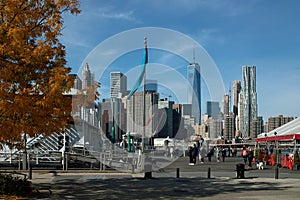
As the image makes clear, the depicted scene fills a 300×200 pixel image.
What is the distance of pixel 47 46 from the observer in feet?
42.0

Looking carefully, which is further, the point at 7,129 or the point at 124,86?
the point at 124,86

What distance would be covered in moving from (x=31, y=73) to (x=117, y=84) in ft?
45.1

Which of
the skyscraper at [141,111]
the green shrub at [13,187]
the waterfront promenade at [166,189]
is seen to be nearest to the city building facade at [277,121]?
the skyscraper at [141,111]

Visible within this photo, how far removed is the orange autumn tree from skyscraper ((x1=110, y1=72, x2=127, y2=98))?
1056cm

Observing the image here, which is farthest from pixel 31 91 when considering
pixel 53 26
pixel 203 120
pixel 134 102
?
pixel 134 102

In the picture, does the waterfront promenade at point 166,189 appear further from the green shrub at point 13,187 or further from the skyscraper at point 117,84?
the skyscraper at point 117,84

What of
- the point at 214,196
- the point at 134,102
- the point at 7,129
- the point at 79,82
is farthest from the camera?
the point at 134,102

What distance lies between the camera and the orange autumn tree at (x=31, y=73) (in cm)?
1187

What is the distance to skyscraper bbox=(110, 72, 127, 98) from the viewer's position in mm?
24752

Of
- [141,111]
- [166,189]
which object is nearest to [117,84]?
[166,189]

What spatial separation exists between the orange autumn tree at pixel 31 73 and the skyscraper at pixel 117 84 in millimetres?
10562

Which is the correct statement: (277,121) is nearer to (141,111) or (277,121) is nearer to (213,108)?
(141,111)

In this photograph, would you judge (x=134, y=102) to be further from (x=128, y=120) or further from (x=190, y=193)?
(x=190, y=193)

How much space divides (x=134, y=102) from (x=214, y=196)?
22.6m
